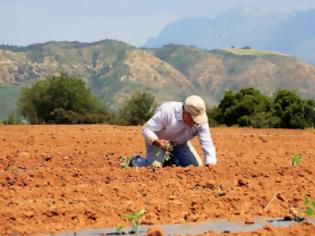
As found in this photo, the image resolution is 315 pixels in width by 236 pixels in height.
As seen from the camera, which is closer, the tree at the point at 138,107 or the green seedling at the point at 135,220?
the green seedling at the point at 135,220

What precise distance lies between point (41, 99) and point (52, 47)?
A: 131 metres

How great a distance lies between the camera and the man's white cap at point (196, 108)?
9281 millimetres

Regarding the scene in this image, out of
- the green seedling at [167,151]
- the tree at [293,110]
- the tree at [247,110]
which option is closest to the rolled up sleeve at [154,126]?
the green seedling at [167,151]

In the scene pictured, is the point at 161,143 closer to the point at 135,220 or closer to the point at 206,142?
the point at 206,142

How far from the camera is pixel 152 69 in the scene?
147 meters

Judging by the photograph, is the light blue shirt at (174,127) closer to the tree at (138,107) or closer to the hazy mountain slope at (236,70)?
the tree at (138,107)

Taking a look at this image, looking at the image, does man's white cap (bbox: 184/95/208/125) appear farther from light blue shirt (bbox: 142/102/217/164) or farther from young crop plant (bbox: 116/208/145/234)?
young crop plant (bbox: 116/208/145/234)

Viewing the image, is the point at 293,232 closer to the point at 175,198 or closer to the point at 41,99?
the point at 175,198

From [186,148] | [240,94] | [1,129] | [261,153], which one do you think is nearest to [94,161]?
[186,148]

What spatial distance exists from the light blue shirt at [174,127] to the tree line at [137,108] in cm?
1552

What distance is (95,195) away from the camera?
293 inches

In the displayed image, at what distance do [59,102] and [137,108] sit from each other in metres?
3.39

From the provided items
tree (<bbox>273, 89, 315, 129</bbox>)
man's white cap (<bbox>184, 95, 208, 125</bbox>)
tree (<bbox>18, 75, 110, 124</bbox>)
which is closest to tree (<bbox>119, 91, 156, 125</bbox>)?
tree (<bbox>18, 75, 110, 124</bbox>)

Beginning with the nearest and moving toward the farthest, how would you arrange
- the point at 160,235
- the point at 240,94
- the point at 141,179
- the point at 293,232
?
the point at 160,235, the point at 293,232, the point at 141,179, the point at 240,94
